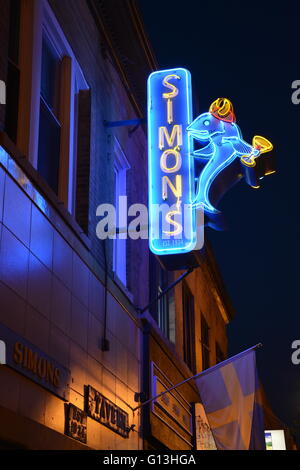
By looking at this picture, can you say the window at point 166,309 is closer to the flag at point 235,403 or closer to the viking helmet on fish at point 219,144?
the flag at point 235,403

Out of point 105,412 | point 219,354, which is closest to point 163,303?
point 105,412

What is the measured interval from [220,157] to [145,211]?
2.27 metres

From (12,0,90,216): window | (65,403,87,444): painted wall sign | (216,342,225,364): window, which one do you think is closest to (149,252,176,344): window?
(12,0,90,216): window

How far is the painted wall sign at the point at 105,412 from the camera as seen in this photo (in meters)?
10.5

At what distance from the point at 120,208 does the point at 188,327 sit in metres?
7.64

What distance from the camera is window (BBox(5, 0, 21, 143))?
31.7 ft

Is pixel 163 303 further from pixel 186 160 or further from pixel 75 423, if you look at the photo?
pixel 75 423

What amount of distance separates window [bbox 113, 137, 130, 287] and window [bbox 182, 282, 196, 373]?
246 inches

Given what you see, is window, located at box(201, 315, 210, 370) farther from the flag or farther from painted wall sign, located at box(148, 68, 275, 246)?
painted wall sign, located at box(148, 68, 275, 246)

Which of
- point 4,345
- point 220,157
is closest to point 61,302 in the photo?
point 4,345

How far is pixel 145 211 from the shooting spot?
15.3 metres

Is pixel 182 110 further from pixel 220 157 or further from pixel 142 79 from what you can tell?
pixel 142 79
